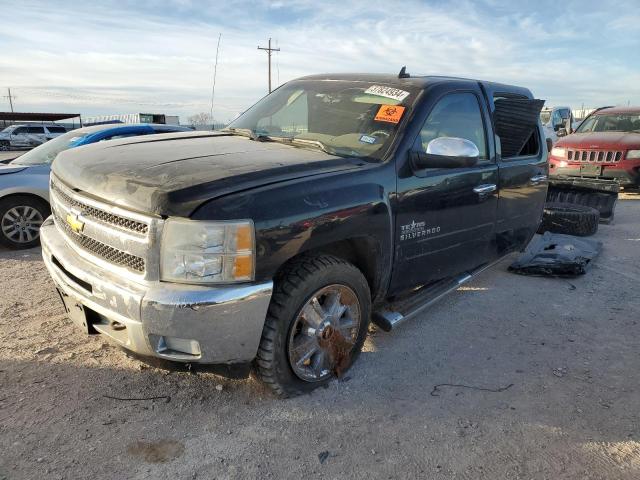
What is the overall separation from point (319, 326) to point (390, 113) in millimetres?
1519

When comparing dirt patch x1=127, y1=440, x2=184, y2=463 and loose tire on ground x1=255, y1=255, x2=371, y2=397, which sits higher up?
loose tire on ground x1=255, y1=255, x2=371, y2=397

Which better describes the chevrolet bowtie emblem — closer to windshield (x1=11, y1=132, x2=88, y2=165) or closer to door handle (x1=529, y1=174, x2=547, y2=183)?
door handle (x1=529, y1=174, x2=547, y2=183)

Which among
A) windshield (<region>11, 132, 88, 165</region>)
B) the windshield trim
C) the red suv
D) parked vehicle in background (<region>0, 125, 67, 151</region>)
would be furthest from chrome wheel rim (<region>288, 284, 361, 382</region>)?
parked vehicle in background (<region>0, 125, 67, 151</region>)

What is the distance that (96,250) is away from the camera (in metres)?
2.62

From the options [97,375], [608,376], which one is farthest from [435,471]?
[97,375]

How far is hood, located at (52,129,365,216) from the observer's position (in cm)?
228

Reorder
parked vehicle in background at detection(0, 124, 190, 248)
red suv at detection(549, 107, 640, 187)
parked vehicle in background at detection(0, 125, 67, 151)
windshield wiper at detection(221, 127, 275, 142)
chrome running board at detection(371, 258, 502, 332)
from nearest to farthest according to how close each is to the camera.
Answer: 1. chrome running board at detection(371, 258, 502, 332)
2. windshield wiper at detection(221, 127, 275, 142)
3. parked vehicle in background at detection(0, 124, 190, 248)
4. red suv at detection(549, 107, 640, 187)
5. parked vehicle in background at detection(0, 125, 67, 151)

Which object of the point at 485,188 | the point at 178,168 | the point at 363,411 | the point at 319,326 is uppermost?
the point at 178,168

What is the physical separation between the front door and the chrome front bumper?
1.19m

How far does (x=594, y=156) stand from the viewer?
9930 millimetres

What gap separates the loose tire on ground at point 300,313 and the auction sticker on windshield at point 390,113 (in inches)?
42.2

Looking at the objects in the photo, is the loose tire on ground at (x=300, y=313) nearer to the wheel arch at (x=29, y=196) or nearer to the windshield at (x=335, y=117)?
the windshield at (x=335, y=117)

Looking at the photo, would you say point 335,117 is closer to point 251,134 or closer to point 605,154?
point 251,134

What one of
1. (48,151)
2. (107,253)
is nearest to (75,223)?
(107,253)
